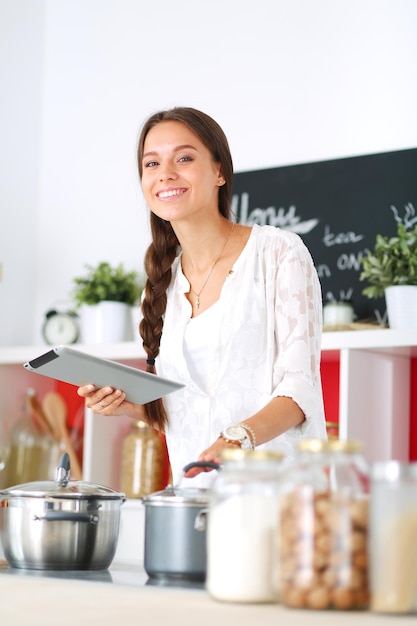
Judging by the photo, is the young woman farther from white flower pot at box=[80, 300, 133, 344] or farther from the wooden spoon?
the wooden spoon

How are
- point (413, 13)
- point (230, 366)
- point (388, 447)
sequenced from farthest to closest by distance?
point (413, 13) < point (388, 447) < point (230, 366)

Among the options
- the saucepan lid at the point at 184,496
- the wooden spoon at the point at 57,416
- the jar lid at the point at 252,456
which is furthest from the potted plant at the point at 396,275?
the jar lid at the point at 252,456

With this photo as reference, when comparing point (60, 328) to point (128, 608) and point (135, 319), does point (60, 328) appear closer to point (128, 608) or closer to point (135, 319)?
point (135, 319)

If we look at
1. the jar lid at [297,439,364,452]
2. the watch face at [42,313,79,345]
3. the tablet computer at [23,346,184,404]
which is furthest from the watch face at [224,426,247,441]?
the watch face at [42,313,79,345]

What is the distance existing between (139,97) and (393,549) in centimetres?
324

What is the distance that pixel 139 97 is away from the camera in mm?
3975

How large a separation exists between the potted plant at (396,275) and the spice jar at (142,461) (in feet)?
3.06

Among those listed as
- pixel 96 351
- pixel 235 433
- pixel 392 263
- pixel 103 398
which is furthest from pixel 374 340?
pixel 235 433

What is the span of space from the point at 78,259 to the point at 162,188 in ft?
6.65

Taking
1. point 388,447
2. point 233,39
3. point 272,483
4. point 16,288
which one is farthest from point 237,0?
point 272,483

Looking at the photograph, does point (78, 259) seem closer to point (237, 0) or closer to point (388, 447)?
point (237, 0)

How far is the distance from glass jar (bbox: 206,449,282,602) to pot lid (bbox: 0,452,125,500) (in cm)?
48

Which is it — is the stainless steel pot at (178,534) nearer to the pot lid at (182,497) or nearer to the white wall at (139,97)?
the pot lid at (182,497)

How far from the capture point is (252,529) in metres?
1.03
